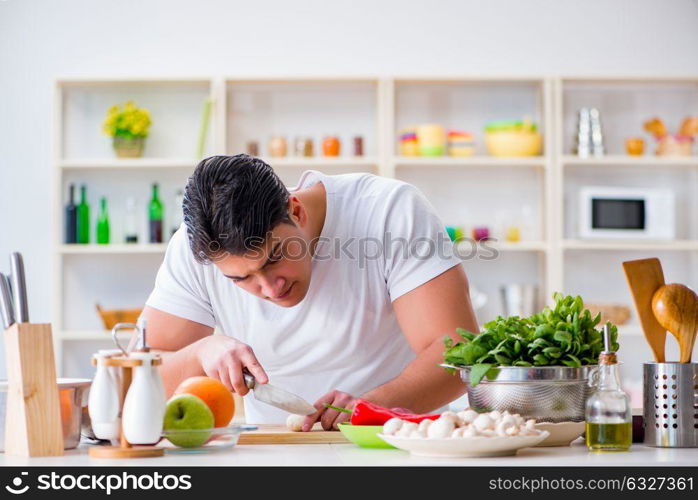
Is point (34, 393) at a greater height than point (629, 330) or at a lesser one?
greater

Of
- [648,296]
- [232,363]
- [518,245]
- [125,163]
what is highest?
[125,163]

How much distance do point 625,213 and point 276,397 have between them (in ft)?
10.9

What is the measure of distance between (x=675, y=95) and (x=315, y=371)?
334 cm

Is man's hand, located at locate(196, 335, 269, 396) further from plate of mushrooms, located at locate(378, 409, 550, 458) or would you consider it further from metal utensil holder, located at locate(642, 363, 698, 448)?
metal utensil holder, located at locate(642, 363, 698, 448)

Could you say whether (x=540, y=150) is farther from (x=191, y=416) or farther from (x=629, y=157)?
(x=191, y=416)

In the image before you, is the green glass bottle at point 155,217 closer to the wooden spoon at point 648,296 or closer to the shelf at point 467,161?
the shelf at point 467,161

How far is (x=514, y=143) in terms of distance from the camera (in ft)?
14.5

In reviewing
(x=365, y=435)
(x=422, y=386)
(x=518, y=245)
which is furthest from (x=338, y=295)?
(x=518, y=245)

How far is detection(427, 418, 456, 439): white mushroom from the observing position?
1.23m

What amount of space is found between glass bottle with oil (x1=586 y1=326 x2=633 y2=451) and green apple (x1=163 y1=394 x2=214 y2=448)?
0.56 meters

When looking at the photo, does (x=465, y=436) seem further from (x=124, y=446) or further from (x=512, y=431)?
(x=124, y=446)

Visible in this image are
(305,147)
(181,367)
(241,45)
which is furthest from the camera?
(241,45)
